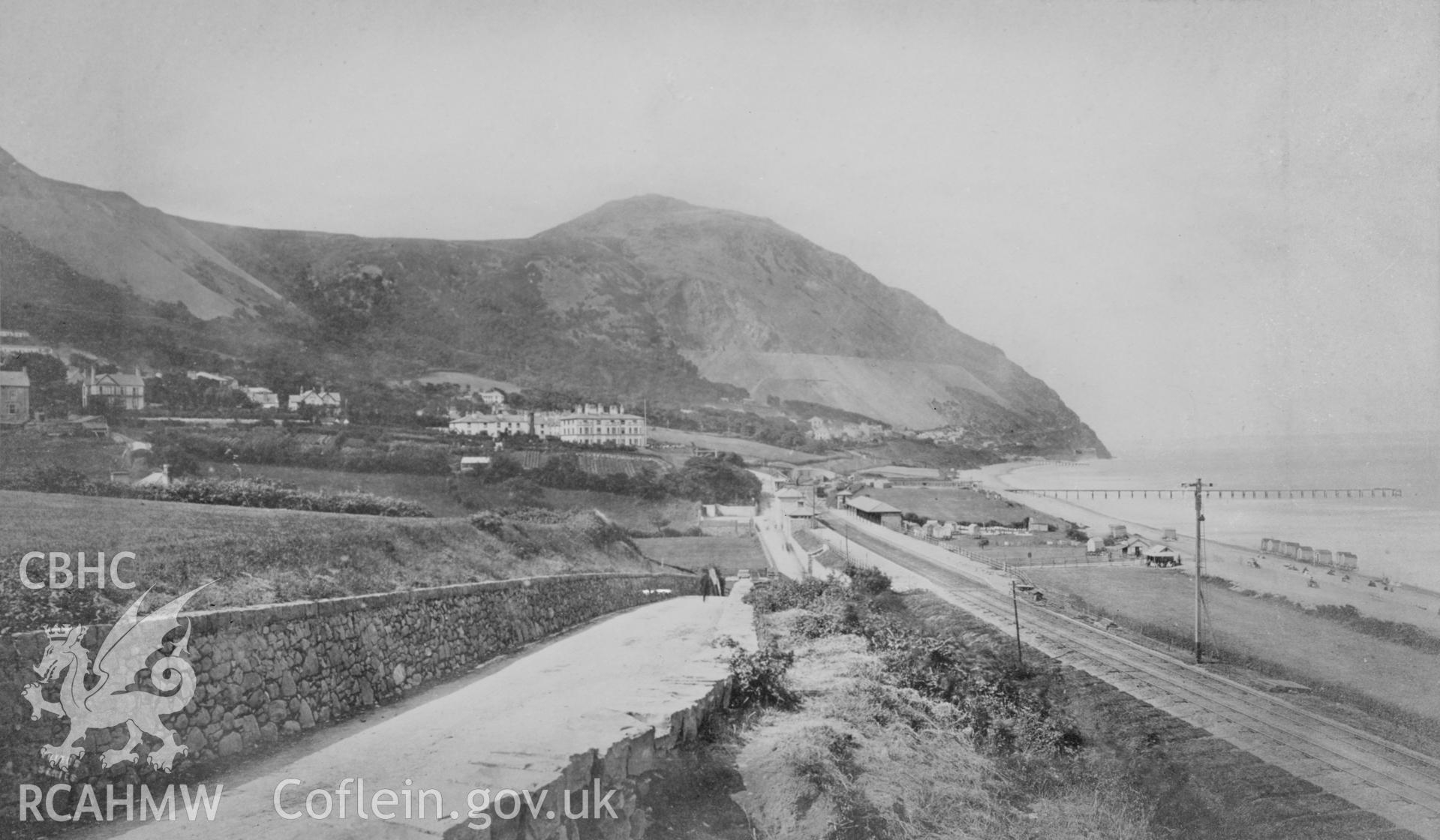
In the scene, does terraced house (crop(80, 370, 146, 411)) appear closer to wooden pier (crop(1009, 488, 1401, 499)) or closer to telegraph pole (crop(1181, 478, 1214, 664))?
telegraph pole (crop(1181, 478, 1214, 664))

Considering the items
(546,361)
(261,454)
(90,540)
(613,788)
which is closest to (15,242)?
(261,454)

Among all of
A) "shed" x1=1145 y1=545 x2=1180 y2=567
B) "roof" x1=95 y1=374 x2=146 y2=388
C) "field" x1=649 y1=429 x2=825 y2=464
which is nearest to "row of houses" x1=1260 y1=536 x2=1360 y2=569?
"shed" x1=1145 y1=545 x2=1180 y2=567

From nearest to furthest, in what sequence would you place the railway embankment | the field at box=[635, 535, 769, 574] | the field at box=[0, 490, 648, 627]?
the railway embankment
the field at box=[0, 490, 648, 627]
the field at box=[635, 535, 769, 574]

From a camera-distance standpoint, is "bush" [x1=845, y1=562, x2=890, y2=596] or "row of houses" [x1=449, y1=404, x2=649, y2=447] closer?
"bush" [x1=845, y1=562, x2=890, y2=596]

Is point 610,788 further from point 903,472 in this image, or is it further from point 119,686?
point 903,472

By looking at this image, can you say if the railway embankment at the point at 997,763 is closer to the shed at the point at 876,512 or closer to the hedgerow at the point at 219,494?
the hedgerow at the point at 219,494

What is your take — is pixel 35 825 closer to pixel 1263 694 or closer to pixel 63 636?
pixel 63 636
